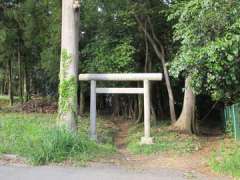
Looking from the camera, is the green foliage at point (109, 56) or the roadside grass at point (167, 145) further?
the green foliage at point (109, 56)

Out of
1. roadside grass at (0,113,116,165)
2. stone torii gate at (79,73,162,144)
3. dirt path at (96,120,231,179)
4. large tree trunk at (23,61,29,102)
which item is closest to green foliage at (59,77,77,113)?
roadside grass at (0,113,116,165)

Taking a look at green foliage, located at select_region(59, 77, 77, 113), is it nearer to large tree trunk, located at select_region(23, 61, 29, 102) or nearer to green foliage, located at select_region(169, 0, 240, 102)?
green foliage, located at select_region(169, 0, 240, 102)

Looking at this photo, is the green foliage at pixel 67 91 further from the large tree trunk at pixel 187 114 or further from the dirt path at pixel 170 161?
the large tree trunk at pixel 187 114

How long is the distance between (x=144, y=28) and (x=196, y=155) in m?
8.65

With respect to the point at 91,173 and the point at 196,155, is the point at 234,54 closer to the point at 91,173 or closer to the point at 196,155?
the point at 196,155

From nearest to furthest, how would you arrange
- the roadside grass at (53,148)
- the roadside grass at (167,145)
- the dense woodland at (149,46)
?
1. the roadside grass at (53,148)
2. the dense woodland at (149,46)
3. the roadside grass at (167,145)

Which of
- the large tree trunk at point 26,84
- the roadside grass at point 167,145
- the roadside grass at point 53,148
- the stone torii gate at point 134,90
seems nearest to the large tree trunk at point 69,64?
the roadside grass at point 53,148

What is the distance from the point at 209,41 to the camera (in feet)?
29.4

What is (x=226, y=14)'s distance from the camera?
28.1ft

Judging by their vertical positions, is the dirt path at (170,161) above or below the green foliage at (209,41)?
below

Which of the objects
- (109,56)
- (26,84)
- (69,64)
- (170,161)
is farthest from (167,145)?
(26,84)

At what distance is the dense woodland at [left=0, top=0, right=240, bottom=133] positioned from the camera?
879cm

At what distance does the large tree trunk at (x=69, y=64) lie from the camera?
1009 cm

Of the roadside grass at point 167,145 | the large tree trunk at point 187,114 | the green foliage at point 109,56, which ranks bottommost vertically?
the roadside grass at point 167,145
